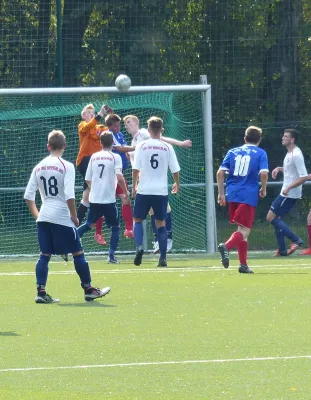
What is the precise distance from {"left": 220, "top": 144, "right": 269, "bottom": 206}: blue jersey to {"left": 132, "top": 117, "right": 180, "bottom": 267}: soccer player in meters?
1.15

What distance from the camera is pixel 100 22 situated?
2417cm

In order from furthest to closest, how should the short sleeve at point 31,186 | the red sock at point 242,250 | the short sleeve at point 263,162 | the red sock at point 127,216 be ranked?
the red sock at point 127,216 < the short sleeve at point 263,162 < the red sock at point 242,250 < the short sleeve at point 31,186

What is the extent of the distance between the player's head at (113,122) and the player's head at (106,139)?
1142 millimetres

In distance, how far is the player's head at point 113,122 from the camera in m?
17.0

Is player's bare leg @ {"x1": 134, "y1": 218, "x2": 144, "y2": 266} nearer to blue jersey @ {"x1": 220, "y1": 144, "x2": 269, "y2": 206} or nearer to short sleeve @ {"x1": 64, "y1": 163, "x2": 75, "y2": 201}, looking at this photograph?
blue jersey @ {"x1": 220, "y1": 144, "x2": 269, "y2": 206}

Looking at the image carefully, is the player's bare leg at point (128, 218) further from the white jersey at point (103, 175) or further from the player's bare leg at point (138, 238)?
the player's bare leg at point (138, 238)

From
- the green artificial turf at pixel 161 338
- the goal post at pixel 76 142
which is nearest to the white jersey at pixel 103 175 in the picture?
the green artificial turf at pixel 161 338

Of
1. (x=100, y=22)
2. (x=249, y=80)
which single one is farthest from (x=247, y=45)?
(x=100, y=22)

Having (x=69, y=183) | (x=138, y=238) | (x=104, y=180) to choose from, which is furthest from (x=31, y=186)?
(x=104, y=180)

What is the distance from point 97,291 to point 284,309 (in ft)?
6.14

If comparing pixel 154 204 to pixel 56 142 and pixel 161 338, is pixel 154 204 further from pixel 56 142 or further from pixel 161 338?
pixel 161 338

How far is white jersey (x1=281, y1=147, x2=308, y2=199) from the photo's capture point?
17.5 m

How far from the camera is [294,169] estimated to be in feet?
58.0

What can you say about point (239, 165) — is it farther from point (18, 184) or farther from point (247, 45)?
point (247, 45)
